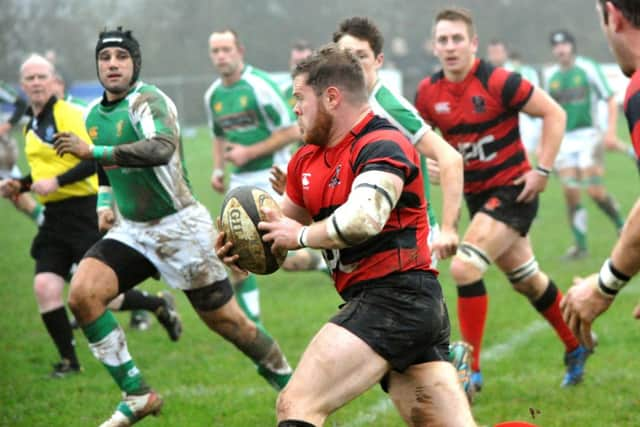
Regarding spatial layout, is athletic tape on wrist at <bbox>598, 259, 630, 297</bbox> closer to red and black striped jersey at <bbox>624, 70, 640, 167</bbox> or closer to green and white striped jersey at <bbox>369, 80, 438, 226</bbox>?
red and black striped jersey at <bbox>624, 70, 640, 167</bbox>

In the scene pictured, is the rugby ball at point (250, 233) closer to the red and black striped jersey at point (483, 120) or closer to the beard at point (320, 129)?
the beard at point (320, 129)

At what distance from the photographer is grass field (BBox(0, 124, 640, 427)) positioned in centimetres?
619

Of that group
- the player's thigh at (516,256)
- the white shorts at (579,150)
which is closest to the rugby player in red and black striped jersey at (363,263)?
the player's thigh at (516,256)

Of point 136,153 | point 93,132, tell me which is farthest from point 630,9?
point 93,132

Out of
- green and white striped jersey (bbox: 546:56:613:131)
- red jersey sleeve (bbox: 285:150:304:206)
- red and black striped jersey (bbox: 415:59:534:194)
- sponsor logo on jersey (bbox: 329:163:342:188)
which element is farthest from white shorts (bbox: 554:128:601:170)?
sponsor logo on jersey (bbox: 329:163:342:188)

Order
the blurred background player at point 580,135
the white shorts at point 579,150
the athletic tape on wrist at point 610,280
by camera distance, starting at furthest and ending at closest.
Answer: the white shorts at point 579,150 < the blurred background player at point 580,135 < the athletic tape on wrist at point 610,280

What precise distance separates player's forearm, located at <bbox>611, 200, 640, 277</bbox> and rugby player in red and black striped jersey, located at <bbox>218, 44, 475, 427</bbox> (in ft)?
2.87

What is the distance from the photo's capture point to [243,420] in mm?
6184

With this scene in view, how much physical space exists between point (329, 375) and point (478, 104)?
3155 millimetres

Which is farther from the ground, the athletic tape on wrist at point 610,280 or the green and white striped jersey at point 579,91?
the athletic tape on wrist at point 610,280

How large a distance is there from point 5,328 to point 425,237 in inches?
238

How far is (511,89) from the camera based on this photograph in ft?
21.4

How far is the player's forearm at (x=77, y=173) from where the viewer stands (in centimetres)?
723

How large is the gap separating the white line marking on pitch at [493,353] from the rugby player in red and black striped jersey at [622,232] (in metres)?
2.56
